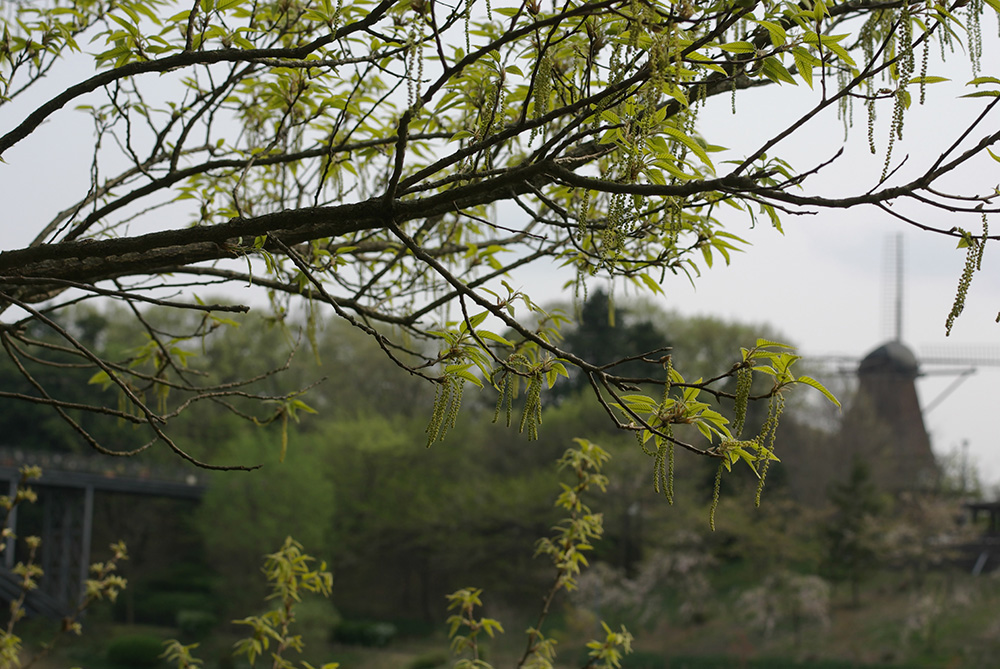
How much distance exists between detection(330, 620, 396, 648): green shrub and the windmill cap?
59.5 feet

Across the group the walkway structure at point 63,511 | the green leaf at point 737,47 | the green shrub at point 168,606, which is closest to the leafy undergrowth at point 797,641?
the green shrub at point 168,606

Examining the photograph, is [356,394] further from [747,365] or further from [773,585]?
[747,365]

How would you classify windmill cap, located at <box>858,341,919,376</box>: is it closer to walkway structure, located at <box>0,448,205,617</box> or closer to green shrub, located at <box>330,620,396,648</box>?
green shrub, located at <box>330,620,396,648</box>

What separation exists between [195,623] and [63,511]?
16.1ft

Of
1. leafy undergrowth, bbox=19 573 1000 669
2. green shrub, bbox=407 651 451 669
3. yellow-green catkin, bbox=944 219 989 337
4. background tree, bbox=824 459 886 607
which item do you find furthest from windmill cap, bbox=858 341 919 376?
yellow-green catkin, bbox=944 219 989 337

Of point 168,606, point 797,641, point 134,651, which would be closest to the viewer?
point 797,641

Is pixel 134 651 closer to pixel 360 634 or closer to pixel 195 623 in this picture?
pixel 195 623

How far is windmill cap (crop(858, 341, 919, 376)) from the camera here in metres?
28.2

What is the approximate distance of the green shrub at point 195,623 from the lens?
19672mm

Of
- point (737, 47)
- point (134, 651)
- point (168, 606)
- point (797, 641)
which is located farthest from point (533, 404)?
point (168, 606)

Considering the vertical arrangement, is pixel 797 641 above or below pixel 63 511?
below

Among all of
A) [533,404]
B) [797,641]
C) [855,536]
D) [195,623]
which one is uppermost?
[533,404]

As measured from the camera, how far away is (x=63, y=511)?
21.6 meters

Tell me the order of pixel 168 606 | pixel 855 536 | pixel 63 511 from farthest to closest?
pixel 168 606
pixel 63 511
pixel 855 536
